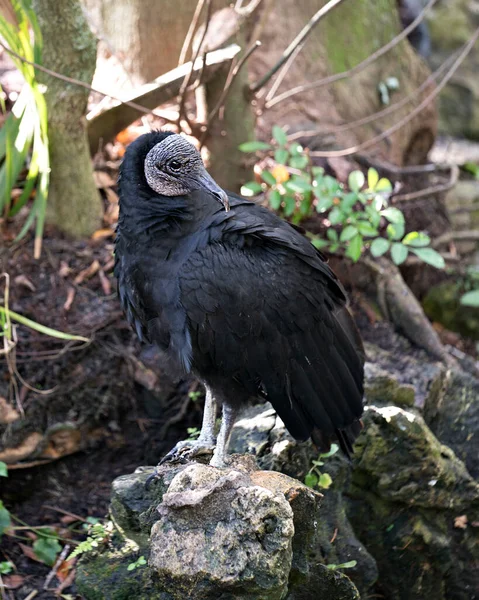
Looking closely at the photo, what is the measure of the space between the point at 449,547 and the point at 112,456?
187 centimetres

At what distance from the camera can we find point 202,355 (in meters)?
2.89

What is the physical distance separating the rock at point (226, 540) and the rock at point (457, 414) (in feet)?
5.03

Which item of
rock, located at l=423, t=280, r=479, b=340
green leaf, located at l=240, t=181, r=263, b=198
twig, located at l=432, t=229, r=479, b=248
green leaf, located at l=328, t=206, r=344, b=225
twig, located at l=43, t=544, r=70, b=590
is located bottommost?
rock, located at l=423, t=280, r=479, b=340

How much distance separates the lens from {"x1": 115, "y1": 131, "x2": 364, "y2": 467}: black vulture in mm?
2826

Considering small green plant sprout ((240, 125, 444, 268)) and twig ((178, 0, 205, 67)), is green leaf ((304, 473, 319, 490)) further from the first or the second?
twig ((178, 0, 205, 67))

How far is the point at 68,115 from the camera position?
13.2 ft

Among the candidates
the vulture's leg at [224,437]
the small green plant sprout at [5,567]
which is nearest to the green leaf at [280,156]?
the vulture's leg at [224,437]

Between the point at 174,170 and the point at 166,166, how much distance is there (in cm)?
4

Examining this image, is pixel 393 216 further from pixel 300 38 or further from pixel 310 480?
pixel 310 480

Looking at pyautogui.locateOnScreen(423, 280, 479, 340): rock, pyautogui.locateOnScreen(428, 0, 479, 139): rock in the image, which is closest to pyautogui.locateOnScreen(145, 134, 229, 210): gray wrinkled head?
pyautogui.locateOnScreen(423, 280, 479, 340): rock

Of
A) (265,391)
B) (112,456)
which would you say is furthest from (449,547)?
(112,456)

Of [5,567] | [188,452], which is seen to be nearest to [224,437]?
[188,452]

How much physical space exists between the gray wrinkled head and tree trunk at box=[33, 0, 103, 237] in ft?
3.83

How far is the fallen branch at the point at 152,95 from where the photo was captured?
427 centimetres
